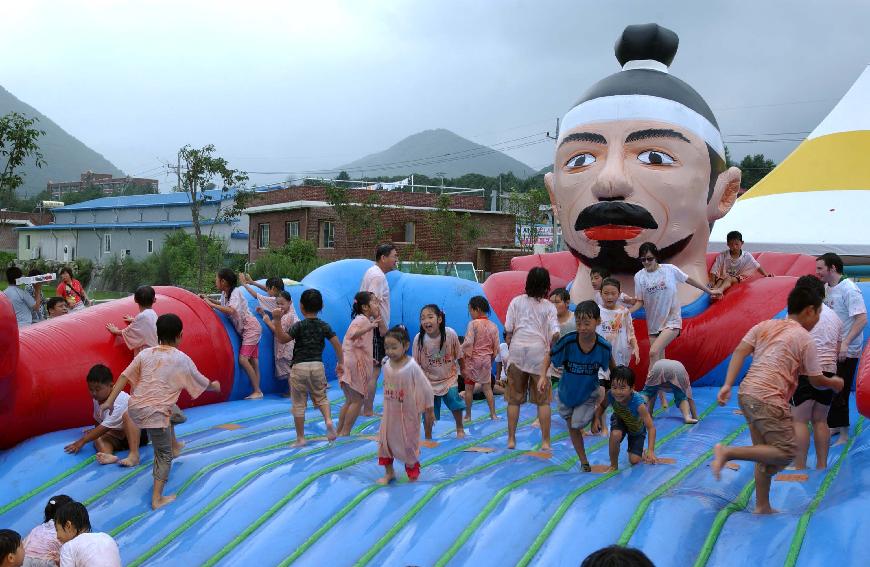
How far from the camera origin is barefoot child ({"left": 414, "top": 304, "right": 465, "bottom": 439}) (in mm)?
5586

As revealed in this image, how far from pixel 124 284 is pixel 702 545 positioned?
27071 millimetres

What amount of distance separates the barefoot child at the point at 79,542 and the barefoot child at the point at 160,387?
1032 mm

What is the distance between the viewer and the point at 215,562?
4047 mm

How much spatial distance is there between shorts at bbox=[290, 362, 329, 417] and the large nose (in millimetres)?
2639

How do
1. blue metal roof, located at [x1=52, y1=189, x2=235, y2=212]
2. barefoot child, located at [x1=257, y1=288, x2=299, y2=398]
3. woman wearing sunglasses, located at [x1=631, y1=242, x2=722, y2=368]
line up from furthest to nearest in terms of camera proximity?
1. blue metal roof, located at [x1=52, y1=189, x2=235, y2=212]
2. barefoot child, located at [x1=257, y1=288, x2=299, y2=398]
3. woman wearing sunglasses, located at [x1=631, y1=242, x2=722, y2=368]

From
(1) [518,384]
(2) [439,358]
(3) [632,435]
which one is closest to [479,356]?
(2) [439,358]

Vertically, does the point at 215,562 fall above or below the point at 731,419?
below

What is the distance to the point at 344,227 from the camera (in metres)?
23.6

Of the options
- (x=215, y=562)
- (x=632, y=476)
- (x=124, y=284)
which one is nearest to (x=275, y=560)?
(x=215, y=562)

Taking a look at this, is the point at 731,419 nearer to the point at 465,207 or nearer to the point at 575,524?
the point at 575,524

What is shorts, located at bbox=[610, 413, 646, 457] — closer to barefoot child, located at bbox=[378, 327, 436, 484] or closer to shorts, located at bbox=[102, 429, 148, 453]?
barefoot child, located at bbox=[378, 327, 436, 484]

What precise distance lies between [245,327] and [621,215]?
3.26 meters

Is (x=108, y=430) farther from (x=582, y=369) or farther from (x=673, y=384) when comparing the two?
(x=673, y=384)

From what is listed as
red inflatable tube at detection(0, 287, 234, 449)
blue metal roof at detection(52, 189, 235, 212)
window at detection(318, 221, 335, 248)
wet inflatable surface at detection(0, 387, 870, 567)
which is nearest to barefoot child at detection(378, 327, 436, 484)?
wet inflatable surface at detection(0, 387, 870, 567)
